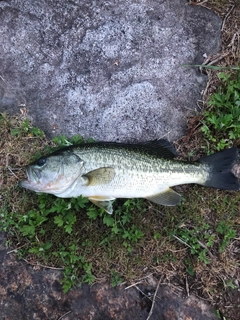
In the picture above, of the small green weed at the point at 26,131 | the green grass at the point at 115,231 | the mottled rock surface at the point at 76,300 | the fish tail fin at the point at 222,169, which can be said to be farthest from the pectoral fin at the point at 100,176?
the mottled rock surface at the point at 76,300

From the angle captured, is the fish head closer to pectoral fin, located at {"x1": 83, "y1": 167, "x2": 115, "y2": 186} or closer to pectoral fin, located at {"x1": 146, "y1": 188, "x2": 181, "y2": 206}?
pectoral fin, located at {"x1": 83, "y1": 167, "x2": 115, "y2": 186}

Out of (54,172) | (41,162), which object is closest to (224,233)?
(54,172)

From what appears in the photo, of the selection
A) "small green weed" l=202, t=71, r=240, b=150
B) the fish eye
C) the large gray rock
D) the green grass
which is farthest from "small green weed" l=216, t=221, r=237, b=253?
the fish eye

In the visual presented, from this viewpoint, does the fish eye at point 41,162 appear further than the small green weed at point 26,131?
No

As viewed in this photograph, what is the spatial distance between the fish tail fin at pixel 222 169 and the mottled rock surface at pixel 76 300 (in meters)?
Answer: 1.34

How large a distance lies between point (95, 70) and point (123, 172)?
142 cm

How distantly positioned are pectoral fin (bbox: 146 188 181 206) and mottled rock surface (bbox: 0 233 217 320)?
3.24 feet

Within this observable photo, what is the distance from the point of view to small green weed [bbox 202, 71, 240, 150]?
449 centimetres

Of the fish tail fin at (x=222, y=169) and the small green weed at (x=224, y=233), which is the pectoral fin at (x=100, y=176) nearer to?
the fish tail fin at (x=222, y=169)

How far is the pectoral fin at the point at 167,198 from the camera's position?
13.7ft

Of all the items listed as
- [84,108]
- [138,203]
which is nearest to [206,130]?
[138,203]

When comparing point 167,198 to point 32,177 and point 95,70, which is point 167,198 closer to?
point 32,177

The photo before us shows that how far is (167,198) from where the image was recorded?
419 centimetres

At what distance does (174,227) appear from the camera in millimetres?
4465
